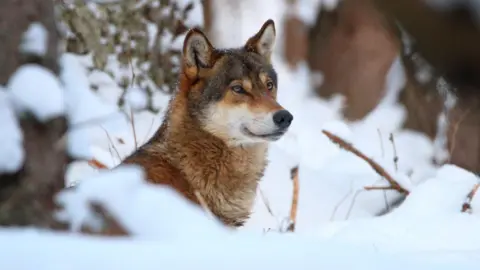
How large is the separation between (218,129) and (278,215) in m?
1.35

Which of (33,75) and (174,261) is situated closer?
(174,261)

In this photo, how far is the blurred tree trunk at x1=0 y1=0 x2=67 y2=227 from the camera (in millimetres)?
2350

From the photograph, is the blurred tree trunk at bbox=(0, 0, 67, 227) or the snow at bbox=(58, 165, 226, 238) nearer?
the snow at bbox=(58, 165, 226, 238)

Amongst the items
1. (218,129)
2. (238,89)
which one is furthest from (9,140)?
(238,89)

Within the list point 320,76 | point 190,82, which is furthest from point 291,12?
point 190,82

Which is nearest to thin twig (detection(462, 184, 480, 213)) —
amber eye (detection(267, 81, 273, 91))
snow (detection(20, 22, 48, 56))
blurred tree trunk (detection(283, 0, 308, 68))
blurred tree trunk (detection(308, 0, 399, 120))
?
amber eye (detection(267, 81, 273, 91))

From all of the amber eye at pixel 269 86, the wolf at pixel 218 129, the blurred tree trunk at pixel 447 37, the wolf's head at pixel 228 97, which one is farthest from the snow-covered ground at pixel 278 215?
the amber eye at pixel 269 86

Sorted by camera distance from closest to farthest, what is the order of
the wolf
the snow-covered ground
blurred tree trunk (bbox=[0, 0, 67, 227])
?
1. the snow-covered ground
2. blurred tree trunk (bbox=[0, 0, 67, 227])
3. the wolf

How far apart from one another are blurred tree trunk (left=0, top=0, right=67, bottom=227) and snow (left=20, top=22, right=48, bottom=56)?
1 centimetres

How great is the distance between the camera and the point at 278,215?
5.93 m

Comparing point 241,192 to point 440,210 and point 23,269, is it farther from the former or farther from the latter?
point 23,269

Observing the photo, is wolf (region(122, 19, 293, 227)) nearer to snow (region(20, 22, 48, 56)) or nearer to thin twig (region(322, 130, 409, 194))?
thin twig (region(322, 130, 409, 194))

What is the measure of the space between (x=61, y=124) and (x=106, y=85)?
6383mm

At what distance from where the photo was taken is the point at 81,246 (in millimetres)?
1762
